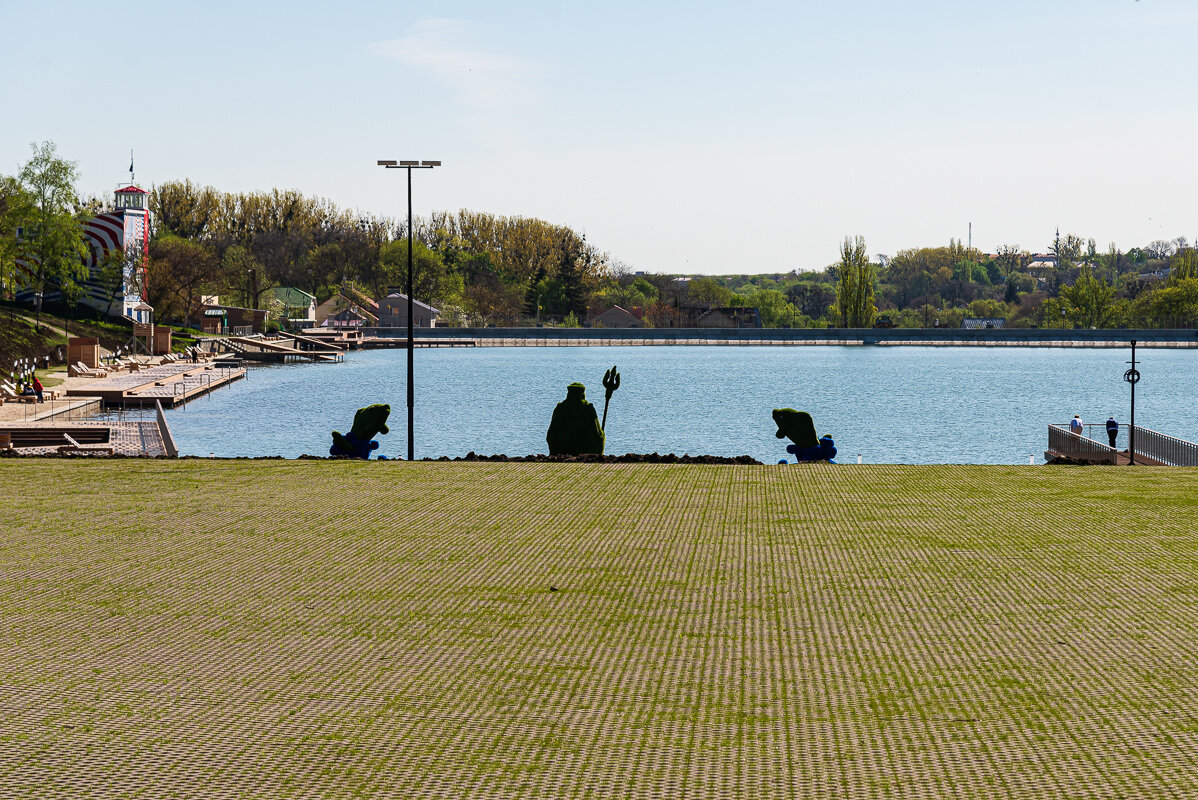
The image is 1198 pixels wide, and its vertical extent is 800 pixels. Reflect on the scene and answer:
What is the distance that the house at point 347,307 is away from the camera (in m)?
167

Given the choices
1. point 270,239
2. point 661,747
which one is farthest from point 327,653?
point 270,239

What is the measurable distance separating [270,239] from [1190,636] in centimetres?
17861

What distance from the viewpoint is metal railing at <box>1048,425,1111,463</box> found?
1292 inches

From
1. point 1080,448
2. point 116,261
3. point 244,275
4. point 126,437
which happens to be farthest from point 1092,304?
point 126,437

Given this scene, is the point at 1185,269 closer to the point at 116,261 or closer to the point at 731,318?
the point at 731,318

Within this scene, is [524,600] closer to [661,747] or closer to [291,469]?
[661,747]

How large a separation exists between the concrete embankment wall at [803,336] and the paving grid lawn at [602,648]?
147 metres

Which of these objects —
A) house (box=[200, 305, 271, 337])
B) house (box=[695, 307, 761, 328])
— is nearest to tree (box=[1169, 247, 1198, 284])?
house (box=[695, 307, 761, 328])

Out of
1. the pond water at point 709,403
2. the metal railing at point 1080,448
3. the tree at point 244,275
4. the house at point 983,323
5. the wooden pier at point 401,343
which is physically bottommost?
the pond water at point 709,403

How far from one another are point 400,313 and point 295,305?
1534cm

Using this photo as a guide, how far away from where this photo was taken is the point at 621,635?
11031mm

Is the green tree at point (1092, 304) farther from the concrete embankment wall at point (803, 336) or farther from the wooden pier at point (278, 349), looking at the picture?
the wooden pier at point (278, 349)

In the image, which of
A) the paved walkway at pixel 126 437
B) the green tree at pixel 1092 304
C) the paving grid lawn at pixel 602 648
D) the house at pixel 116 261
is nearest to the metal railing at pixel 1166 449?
the paving grid lawn at pixel 602 648

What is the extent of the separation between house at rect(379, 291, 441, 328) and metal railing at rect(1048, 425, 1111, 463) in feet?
442
